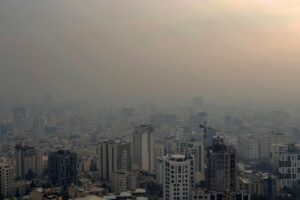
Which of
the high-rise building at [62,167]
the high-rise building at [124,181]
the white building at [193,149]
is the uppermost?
the white building at [193,149]

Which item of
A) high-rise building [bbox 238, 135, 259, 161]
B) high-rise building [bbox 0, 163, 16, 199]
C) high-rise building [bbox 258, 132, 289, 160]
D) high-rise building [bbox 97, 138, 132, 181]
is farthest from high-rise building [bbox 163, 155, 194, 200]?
high-rise building [bbox 258, 132, 289, 160]

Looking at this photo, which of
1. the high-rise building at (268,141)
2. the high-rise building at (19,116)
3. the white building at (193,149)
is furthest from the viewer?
the high-rise building at (268,141)

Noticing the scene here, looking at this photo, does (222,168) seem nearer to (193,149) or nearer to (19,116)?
(193,149)

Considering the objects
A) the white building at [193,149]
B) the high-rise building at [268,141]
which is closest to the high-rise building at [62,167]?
the white building at [193,149]

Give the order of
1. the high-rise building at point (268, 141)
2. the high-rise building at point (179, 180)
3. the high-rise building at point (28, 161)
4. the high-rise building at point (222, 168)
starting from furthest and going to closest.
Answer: the high-rise building at point (268, 141) → the high-rise building at point (28, 161) → the high-rise building at point (222, 168) → the high-rise building at point (179, 180)

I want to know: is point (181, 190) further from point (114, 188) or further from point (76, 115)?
point (76, 115)

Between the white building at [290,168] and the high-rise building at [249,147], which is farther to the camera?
the high-rise building at [249,147]

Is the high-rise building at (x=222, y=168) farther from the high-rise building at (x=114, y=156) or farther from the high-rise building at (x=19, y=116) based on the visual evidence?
the high-rise building at (x=19, y=116)
